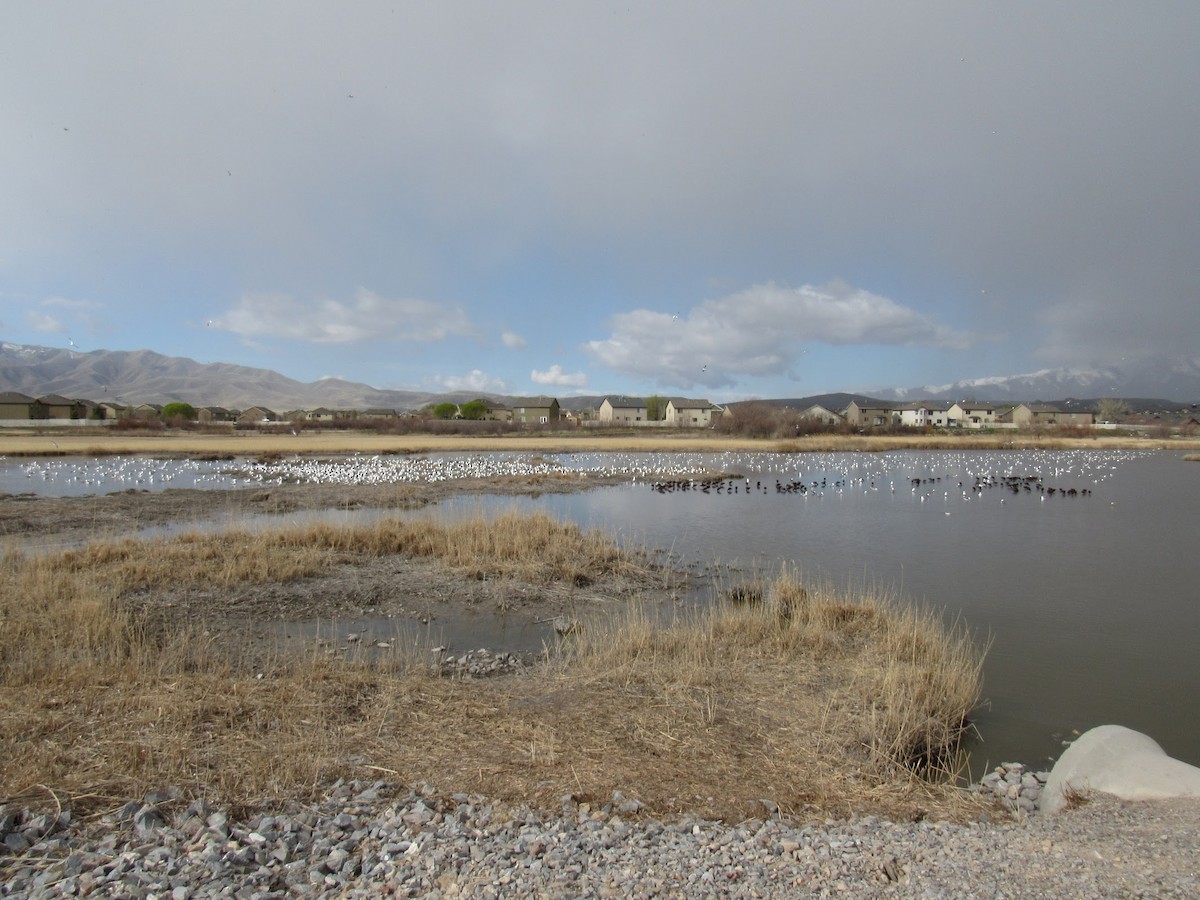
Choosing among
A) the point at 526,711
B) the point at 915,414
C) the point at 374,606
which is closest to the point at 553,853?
the point at 526,711

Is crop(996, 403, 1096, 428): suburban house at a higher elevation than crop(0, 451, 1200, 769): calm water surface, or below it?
higher

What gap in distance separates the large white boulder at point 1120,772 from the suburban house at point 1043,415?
124677mm

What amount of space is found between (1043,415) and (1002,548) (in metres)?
120

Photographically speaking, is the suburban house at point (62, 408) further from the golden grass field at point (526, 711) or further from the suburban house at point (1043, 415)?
the suburban house at point (1043, 415)

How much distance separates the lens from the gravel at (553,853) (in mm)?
3836

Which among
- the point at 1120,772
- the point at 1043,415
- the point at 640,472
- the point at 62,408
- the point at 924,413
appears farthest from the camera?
the point at 924,413

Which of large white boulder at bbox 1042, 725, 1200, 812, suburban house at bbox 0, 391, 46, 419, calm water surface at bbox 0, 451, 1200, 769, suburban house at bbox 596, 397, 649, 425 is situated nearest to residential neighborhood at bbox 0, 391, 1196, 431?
suburban house at bbox 596, 397, 649, 425

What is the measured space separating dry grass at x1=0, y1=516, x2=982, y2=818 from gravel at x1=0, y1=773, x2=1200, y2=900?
368 mm

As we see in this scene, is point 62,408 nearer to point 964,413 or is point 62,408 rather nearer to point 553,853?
point 553,853

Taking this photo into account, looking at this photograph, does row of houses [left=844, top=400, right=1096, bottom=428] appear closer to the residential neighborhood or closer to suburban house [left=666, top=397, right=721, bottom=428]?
the residential neighborhood

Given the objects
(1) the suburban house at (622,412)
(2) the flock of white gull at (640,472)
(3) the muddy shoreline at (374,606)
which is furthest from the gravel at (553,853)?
(1) the suburban house at (622,412)

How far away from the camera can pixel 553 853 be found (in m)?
4.20

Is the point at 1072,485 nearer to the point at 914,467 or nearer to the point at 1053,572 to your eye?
the point at 914,467

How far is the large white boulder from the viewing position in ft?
16.8
